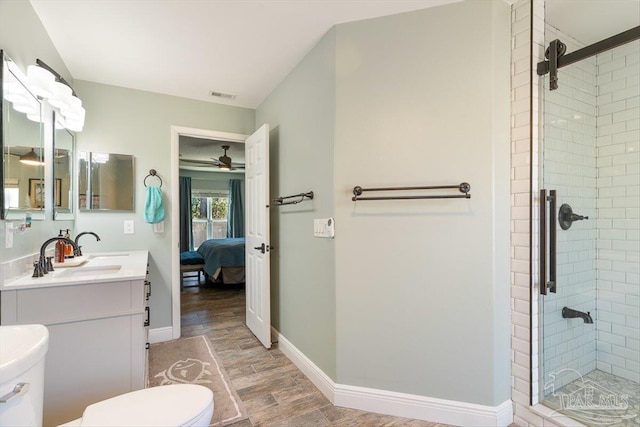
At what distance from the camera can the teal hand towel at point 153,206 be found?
2.81 m

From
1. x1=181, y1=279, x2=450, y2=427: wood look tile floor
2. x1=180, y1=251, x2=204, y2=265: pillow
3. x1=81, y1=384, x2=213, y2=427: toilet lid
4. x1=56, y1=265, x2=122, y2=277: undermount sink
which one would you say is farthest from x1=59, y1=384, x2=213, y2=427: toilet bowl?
x1=180, y1=251, x2=204, y2=265: pillow

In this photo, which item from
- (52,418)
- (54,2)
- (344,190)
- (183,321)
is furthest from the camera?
(183,321)

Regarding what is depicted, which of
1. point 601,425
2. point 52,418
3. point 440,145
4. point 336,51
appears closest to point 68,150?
point 52,418

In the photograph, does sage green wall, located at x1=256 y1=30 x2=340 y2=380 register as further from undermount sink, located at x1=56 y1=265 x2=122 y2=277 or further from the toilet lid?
undermount sink, located at x1=56 y1=265 x2=122 y2=277

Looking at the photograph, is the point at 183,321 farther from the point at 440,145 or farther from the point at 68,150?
the point at 440,145

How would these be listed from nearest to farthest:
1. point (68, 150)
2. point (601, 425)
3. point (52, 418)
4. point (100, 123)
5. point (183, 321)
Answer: point (52, 418)
point (601, 425)
point (68, 150)
point (100, 123)
point (183, 321)

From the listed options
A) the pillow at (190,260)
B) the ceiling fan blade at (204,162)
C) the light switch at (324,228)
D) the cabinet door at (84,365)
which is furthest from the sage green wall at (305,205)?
the ceiling fan blade at (204,162)

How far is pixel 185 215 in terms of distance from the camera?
23.1ft

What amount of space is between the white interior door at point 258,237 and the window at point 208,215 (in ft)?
15.7

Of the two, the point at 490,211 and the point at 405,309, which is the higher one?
the point at 490,211

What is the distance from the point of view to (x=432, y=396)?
1.78 meters

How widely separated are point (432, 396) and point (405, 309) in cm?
52

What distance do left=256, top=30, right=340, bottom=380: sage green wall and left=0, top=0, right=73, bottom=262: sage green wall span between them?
5.43ft

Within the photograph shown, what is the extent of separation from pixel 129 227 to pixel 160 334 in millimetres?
1071
